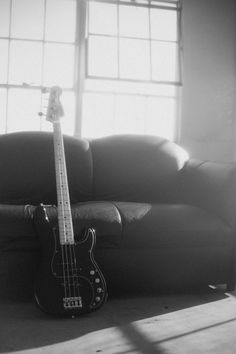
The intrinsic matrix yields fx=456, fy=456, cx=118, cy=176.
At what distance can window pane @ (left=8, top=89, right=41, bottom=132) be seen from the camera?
3774 mm

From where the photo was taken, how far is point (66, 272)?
196 centimetres

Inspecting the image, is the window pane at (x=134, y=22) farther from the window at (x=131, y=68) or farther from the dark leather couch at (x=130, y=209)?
the dark leather couch at (x=130, y=209)

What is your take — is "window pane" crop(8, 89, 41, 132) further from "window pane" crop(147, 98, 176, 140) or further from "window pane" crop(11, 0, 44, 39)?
"window pane" crop(147, 98, 176, 140)

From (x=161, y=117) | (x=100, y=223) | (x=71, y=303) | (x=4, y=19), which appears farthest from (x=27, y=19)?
(x=71, y=303)

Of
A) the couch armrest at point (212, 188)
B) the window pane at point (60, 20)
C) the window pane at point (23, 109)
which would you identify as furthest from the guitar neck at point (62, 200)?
the window pane at point (60, 20)

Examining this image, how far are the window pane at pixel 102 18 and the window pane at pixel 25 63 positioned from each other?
536 mm

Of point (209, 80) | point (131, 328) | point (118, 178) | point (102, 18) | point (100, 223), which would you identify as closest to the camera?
point (131, 328)

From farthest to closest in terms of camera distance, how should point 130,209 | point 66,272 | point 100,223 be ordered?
point 130,209 → point 100,223 → point 66,272

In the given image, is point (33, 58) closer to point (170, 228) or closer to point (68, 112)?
point (68, 112)

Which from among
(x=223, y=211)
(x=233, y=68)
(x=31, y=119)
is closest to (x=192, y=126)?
(x=233, y=68)

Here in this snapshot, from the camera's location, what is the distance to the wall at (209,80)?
411 centimetres

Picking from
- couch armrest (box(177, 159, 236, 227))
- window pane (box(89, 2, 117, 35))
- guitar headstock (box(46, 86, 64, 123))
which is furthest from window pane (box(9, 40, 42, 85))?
couch armrest (box(177, 159, 236, 227))

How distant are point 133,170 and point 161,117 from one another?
129 centimetres

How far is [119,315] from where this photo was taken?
6.66 feet
